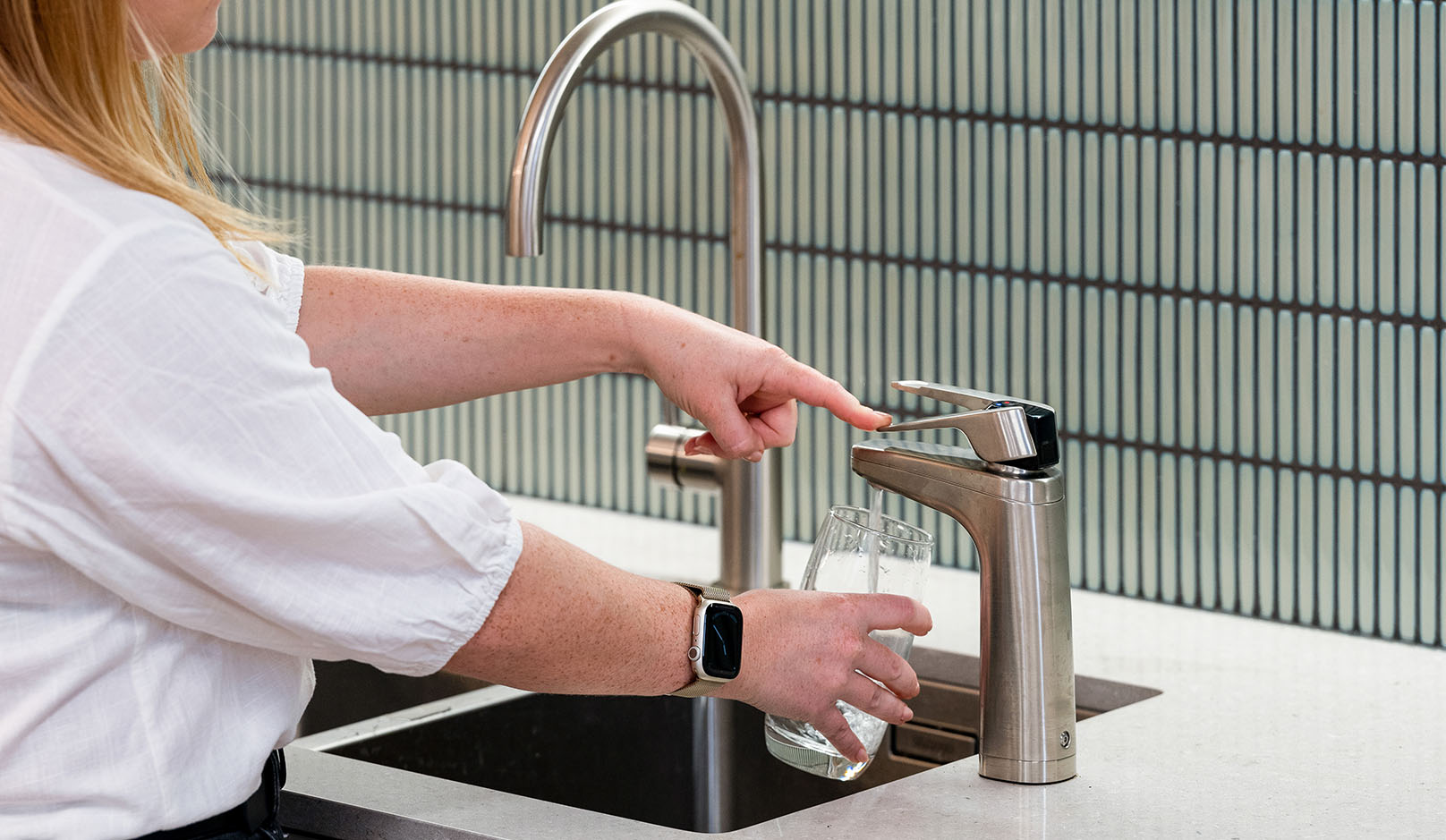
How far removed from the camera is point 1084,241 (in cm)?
149

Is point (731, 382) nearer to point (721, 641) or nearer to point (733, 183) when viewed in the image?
point (721, 641)

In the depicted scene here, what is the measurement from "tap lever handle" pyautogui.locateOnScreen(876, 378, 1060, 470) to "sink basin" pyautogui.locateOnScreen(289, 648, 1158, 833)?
353 millimetres

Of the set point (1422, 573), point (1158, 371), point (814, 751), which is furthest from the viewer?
point (1158, 371)

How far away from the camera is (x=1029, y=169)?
1.50 m

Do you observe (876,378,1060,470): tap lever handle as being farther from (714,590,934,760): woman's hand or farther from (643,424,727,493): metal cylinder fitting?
(643,424,727,493): metal cylinder fitting

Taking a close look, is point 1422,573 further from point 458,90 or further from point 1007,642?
point 458,90

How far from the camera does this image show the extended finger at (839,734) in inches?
38.5

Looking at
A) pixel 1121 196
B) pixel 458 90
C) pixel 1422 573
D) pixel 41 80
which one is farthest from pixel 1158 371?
pixel 41 80

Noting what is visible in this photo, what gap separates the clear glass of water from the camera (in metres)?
1.10

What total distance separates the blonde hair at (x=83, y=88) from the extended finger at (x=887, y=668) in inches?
15.8

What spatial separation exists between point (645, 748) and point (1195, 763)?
46 centimetres

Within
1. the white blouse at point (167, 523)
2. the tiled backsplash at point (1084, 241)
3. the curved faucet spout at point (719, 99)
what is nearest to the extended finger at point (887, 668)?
the white blouse at point (167, 523)

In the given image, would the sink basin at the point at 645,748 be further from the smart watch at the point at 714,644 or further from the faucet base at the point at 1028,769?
the smart watch at the point at 714,644

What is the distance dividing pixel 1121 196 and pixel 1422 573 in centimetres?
37
